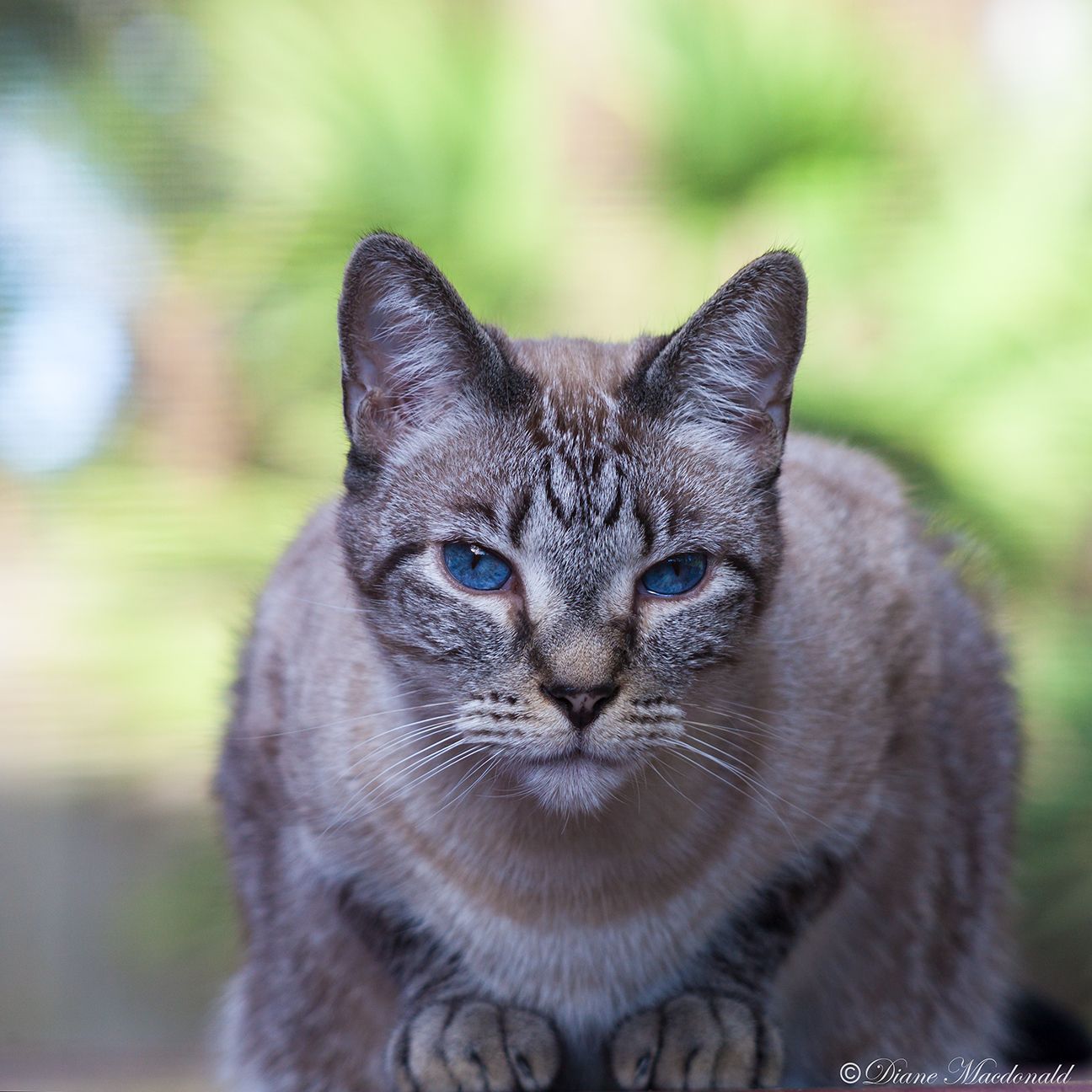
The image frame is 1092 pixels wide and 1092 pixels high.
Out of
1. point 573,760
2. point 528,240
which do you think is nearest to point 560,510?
point 573,760

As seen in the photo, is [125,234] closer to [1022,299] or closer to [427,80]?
[427,80]

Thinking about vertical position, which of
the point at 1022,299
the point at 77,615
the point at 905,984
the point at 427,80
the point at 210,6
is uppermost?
the point at 210,6

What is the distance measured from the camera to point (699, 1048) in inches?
39.1

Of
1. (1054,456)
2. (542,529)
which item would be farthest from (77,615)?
(1054,456)

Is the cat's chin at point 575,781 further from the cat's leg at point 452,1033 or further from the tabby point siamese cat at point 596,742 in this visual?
the cat's leg at point 452,1033

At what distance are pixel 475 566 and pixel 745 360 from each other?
26cm

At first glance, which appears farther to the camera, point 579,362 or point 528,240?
point 528,240

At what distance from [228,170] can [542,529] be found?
130 cm

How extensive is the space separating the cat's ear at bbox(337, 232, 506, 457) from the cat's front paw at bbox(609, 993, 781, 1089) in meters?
0.51

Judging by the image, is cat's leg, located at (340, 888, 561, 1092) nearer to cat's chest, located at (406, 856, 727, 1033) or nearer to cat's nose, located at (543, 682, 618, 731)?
cat's chest, located at (406, 856, 727, 1033)

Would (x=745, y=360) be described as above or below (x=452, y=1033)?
above

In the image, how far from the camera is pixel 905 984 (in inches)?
49.3

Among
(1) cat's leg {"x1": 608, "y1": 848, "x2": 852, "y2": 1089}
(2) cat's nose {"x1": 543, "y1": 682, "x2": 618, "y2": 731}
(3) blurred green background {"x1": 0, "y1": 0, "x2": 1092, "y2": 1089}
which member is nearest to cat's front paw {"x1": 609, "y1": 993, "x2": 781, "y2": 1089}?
(1) cat's leg {"x1": 608, "y1": 848, "x2": 852, "y2": 1089}

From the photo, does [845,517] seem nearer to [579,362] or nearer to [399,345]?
[579,362]
